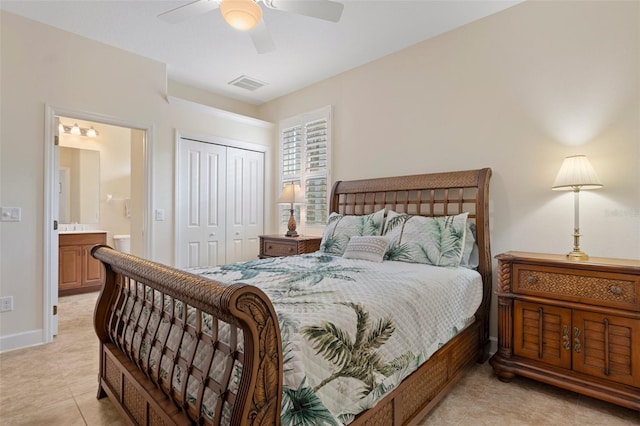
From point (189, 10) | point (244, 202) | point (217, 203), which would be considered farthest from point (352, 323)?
point (244, 202)

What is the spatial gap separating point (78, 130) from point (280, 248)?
13.4 ft

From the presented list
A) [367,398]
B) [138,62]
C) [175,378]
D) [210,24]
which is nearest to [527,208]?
[367,398]

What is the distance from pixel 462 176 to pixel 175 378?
8.29 feet

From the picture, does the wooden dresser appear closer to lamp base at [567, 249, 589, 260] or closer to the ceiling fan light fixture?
the ceiling fan light fixture

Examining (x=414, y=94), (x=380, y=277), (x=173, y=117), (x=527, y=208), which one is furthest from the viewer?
(x=173, y=117)

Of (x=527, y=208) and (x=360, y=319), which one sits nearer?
(x=360, y=319)

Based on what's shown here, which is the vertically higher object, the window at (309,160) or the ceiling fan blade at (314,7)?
the ceiling fan blade at (314,7)

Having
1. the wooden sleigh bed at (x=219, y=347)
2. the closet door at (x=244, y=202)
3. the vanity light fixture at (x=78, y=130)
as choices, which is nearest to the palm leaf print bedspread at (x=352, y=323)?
the wooden sleigh bed at (x=219, y=347)

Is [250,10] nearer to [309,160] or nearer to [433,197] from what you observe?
[433,197]

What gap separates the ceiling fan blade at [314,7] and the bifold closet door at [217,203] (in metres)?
2.39

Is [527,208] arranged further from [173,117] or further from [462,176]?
[173,117]

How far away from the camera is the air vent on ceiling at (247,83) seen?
405 centimetres

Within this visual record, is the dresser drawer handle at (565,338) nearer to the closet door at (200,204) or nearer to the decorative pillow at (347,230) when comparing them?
the decorative pillow at (347,230)

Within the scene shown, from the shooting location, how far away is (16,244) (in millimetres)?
2805
